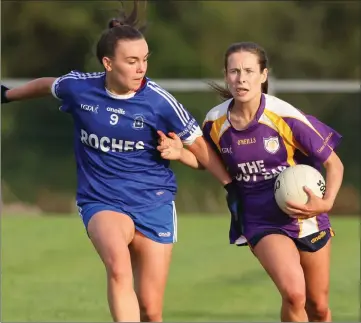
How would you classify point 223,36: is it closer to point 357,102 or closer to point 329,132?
point 357,102

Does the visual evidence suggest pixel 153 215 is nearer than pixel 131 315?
No

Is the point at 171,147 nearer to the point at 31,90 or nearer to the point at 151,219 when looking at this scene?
the point at 151,219

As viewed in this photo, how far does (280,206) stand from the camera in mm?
6645

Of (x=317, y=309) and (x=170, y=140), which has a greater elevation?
(x=170, y=140)

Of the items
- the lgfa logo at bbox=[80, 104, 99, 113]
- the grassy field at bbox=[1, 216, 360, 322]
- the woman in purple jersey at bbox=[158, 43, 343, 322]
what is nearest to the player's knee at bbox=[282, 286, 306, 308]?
the woman in purple jersey at bbox=[158, 43, 343, 322]

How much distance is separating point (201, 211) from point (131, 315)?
448 inches

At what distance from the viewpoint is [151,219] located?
22.0 ft

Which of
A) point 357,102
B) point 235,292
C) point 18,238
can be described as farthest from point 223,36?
point 235,292

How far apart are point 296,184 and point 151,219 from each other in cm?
86

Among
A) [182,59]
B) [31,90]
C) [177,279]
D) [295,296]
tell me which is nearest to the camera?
[295,296]

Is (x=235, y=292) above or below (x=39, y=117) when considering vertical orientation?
below

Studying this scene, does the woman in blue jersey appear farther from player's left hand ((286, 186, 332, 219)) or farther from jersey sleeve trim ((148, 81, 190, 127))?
player's left hand ((286, 186, 332, 219))

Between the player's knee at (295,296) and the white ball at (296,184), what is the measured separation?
0.46 metres

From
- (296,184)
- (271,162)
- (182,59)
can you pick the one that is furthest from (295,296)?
(182,59)
